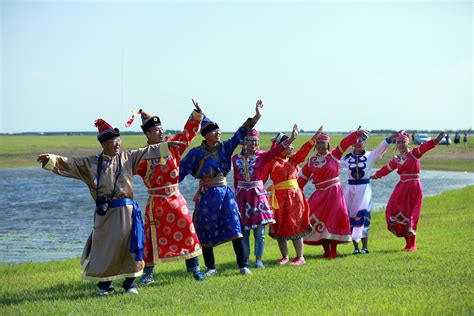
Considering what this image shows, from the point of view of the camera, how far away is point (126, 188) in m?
8.79

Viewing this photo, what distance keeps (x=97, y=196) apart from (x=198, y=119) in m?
1.86

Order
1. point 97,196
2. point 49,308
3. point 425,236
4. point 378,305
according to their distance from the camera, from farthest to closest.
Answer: point 425,236
point 97,196
point 49,308
point 378,305

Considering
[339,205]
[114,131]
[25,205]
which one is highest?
[114,131]

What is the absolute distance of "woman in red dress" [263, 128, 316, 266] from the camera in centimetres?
1105

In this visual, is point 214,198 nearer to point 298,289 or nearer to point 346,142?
point 298,289

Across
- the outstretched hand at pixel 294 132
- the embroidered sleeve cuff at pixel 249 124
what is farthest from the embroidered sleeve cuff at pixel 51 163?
the outstretched hand at pixel 294 132

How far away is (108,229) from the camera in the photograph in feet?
28.6

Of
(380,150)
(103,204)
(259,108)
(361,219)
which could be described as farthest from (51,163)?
(380,150)

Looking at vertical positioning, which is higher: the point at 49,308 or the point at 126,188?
the point at 126,188

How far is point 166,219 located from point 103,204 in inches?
41.6

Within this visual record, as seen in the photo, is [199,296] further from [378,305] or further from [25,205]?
[25,205]

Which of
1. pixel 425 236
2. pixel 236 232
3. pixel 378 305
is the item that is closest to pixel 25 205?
pixel 425 236

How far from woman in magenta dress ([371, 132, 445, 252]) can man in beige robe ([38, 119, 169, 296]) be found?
5072 mm

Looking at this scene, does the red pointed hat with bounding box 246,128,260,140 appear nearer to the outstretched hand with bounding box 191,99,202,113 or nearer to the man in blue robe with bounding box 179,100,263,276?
the man in blue robe with bounding box 179,100,263,276
